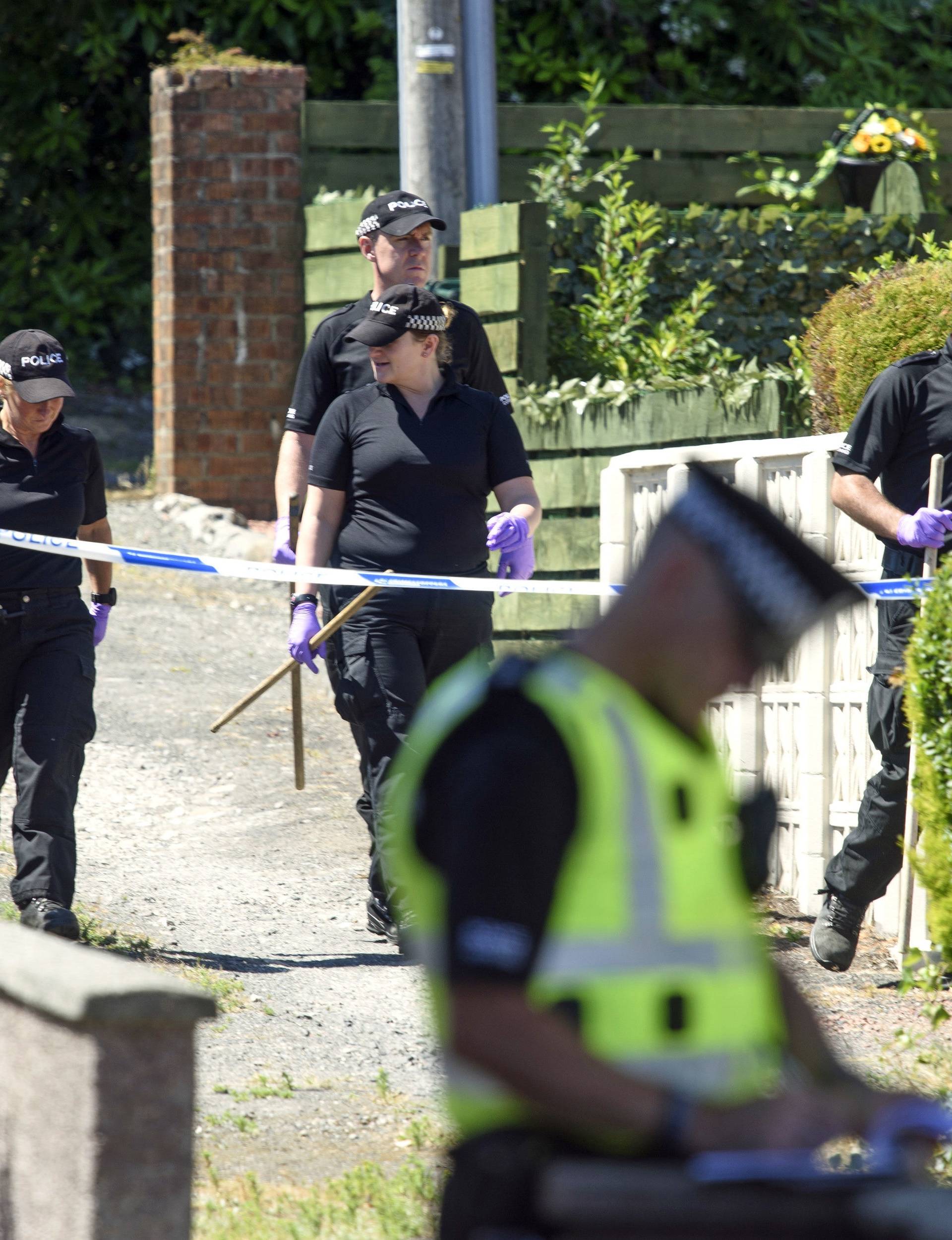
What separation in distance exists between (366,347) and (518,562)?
879mm

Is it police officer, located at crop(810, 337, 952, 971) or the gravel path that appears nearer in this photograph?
the gravel path

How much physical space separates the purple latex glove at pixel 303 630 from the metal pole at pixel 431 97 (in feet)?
11.7

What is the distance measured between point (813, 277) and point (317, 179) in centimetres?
315

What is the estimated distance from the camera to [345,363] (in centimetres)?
615

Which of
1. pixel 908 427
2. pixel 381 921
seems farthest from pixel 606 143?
pixel 381 921

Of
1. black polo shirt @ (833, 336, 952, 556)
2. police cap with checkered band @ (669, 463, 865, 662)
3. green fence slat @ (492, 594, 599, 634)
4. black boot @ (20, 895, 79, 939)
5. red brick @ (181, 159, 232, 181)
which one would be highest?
red brick @ (181, 159, 232, 181)

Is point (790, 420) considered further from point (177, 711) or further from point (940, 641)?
point (940, 641)

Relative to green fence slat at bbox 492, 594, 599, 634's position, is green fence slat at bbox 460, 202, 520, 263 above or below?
above

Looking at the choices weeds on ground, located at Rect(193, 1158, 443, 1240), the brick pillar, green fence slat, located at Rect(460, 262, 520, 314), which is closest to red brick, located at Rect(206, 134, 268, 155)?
the brick pillar

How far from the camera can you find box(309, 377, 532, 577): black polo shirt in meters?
5.63

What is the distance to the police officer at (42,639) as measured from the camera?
554cm

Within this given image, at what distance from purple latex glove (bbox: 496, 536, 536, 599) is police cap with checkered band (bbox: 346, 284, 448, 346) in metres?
0.85

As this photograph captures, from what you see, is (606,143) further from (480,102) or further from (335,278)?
(480,102)

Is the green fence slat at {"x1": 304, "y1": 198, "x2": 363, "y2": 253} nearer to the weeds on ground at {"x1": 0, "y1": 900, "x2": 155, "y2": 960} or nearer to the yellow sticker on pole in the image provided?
the yellow sticker on pole
